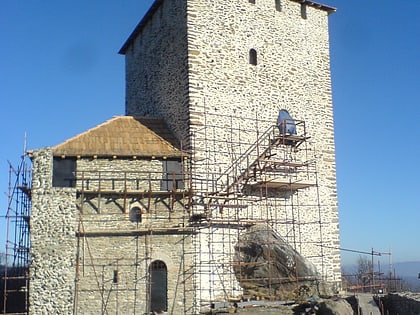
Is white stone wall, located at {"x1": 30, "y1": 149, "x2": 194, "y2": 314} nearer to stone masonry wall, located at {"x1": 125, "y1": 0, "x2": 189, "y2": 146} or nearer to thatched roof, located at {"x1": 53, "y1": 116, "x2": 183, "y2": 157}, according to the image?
thatched roof, located at {"x1": 53, "y1": 116, "x2": 183, "y2": 157}

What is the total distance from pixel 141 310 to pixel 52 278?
2.97 metres

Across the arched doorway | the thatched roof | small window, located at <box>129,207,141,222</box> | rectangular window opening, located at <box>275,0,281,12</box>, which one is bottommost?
the arched doorway

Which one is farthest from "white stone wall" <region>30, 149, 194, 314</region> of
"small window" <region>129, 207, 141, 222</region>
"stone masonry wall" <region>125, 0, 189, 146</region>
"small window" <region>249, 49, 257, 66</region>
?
"small window" <region>249, 49, 257, 66</region>

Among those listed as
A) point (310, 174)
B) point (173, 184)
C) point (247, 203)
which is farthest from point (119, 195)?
point (310, 174)

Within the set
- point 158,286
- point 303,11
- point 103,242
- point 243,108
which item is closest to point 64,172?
point 103,242

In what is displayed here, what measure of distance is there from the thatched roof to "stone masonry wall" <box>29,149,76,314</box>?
114cm

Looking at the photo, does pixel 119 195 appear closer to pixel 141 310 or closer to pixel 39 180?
pixel 39 180

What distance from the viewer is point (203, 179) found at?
1911 cm

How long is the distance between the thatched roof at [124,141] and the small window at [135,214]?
1.83 m

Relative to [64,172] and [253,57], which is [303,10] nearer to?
[253,57]

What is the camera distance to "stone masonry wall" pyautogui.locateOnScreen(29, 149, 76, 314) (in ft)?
55.0

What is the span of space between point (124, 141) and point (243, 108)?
473 centimetres

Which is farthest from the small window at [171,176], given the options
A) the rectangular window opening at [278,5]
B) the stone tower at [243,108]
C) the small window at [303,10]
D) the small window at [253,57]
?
the small window at [303,10]

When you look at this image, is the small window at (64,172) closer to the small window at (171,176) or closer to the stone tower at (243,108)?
the small window at (171,176)
